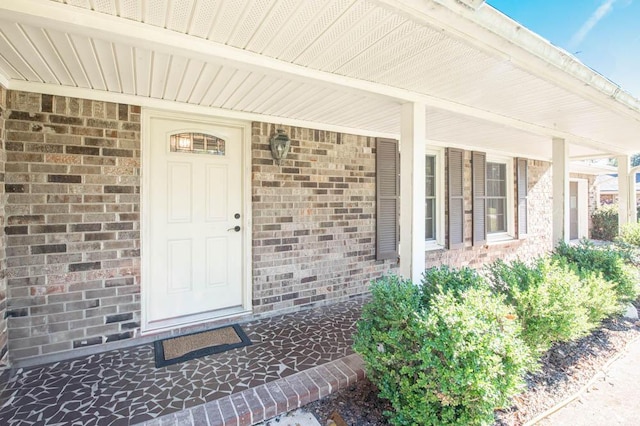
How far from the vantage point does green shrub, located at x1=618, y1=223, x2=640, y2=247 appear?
5531 mm

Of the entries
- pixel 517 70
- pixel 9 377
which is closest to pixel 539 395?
pixel 517 70

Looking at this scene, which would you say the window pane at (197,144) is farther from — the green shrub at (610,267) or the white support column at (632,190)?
the white support column at (632,190)

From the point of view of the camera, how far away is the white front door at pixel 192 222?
323 centimetres

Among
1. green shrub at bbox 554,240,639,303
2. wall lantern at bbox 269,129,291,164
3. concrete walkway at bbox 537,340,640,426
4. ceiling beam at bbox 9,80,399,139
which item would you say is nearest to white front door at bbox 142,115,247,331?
ceiling beam at bbox 9,80,399,139

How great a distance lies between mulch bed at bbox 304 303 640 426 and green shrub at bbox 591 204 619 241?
899 cm

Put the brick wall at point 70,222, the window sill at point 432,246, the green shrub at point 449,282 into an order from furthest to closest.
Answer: the window sill at point 432,246 < the brick wall at point 70,222 < the green shrub at point 449,282

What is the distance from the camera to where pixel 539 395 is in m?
2.35

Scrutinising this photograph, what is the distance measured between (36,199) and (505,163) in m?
7.45

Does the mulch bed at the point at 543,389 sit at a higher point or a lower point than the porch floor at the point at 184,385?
lower

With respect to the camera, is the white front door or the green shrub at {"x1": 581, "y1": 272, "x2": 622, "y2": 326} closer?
the green shrub at {"x1": 581, "y1": 272, "x2": 622, "y2": 326}

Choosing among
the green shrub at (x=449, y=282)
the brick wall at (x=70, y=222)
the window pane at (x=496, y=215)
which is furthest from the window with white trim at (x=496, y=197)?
the brick wall at (x=70, y=222)

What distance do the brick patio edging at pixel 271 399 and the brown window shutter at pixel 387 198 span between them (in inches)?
89.7

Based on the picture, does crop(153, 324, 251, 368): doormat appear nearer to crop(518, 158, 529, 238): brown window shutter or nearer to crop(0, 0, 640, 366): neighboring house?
crop(0, 0, 640, 366): neighboring house

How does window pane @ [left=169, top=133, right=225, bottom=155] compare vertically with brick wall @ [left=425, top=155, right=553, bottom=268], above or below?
above
